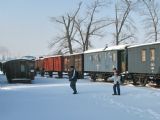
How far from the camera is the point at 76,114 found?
13430 millimetres

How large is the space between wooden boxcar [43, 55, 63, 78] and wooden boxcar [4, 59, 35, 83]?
606 inches

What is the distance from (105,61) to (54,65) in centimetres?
2077

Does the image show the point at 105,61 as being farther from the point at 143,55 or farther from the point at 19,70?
the point at 143,55

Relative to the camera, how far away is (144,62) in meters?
29.5

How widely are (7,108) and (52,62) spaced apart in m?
43.9

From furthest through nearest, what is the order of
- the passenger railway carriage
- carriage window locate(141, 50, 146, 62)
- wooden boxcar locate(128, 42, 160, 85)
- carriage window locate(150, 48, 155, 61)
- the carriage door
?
the carriage door → carriage window locate(141, 50, 146, 62) → the passenger railway carriage → carriage window locate(150, 48, 155, 61) → wooden boxcar locate(128, 42, 160, 85)

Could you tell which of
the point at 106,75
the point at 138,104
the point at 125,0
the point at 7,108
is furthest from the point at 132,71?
the point at 125,0

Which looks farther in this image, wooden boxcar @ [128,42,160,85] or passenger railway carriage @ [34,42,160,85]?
passenger railway carriage @ [34,42,160,85]

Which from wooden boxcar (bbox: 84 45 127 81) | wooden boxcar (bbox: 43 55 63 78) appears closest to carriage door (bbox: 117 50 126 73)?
wooden boxcar (bbox: 84 45 127 81)

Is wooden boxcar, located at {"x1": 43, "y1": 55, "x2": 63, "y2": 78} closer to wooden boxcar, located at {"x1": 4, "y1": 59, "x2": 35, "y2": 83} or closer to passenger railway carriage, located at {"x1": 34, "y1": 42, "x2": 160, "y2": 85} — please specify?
passenger railway carriage, located at {"x1": 34, "y1": 42, "x2": 160, "y2": 85}

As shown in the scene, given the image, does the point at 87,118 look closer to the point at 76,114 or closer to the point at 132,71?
the point at 76,114

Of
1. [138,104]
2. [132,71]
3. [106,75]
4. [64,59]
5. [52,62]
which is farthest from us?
[52,62]

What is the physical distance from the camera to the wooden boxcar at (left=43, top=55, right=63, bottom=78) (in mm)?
53750

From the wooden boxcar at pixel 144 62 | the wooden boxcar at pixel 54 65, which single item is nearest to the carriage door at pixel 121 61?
the wooden boxcar at pixel 144 62
